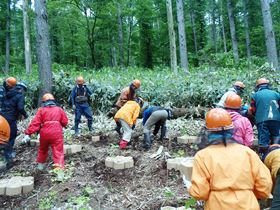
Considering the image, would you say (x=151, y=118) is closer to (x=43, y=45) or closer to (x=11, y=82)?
(x=11, y=82)

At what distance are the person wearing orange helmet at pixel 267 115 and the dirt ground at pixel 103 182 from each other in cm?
164

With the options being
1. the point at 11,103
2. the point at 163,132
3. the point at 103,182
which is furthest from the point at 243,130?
the point at 11,103

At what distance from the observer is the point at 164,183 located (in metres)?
5.94

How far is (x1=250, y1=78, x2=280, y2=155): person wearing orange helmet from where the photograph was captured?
22.0 feet

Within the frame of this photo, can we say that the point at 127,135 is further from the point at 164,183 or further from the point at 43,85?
the point at 43,85

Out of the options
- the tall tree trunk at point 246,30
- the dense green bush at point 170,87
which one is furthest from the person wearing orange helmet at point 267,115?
the tall tree trunk at point 246,30

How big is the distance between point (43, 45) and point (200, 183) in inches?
374

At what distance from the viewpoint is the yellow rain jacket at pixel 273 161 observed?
3.83 meters

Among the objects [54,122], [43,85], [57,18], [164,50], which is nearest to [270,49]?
[43,85]

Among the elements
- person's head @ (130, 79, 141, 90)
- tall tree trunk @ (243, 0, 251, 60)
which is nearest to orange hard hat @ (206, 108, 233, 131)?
person's head @ (130, 79, 141, 90)

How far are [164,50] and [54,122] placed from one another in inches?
985

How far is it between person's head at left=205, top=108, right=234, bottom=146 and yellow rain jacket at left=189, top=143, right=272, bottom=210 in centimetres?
13

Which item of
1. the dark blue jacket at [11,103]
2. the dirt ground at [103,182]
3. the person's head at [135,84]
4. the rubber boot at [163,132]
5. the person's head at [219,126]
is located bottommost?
the dirt ground at [103,182]

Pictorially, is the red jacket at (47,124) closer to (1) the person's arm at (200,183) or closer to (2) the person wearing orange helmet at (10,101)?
(2) the person wearing orange helmet at (10,101)
